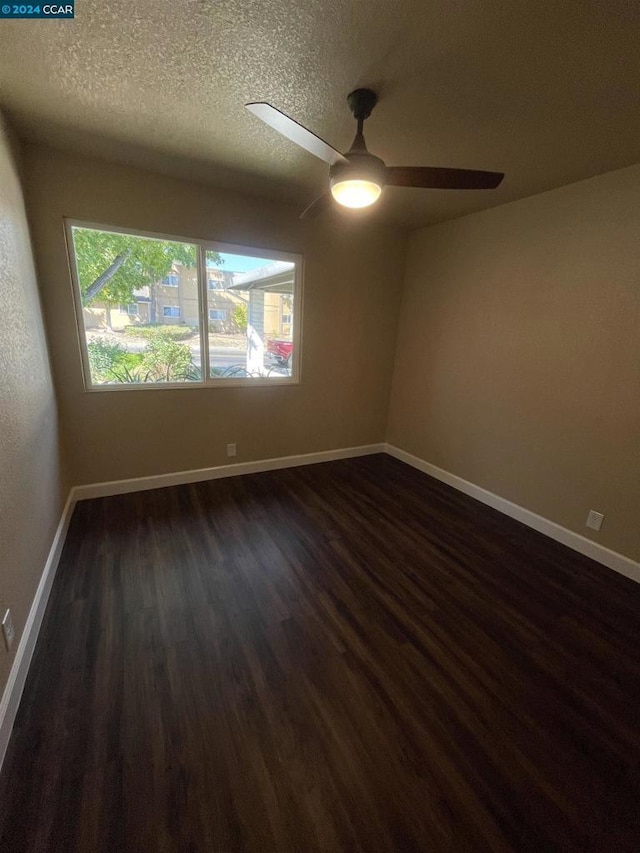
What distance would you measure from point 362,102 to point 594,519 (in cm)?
294

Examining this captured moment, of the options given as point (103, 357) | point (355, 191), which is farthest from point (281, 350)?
point (355, 191)

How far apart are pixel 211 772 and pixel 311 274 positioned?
350 cm

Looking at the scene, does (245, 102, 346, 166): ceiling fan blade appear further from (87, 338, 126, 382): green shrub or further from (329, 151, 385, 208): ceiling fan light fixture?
(87, 338, 126, 382): green shrub

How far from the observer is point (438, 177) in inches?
64.4

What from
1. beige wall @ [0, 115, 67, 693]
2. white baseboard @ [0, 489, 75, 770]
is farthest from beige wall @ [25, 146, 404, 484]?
white baseboard @ [0, 489, 75, 770]

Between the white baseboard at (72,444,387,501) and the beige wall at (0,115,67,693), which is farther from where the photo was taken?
the white baseboard at (72,444,387,501)

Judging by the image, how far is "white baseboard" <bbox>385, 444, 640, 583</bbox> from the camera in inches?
91.2

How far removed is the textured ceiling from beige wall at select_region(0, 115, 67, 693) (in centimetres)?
58

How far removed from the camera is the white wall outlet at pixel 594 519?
7.90 ft

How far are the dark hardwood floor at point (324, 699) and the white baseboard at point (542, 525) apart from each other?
11 cm

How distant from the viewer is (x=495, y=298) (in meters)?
2.94

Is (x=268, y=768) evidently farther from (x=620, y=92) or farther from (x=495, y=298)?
(x=495, y=298)

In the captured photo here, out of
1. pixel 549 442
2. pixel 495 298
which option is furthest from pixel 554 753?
pixel 495 298

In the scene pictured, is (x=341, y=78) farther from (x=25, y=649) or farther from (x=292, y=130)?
(x=25, y=649)
